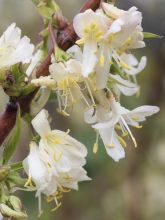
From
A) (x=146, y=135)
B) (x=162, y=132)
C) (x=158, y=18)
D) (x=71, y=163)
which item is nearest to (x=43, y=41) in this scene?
(x=71, y=163)

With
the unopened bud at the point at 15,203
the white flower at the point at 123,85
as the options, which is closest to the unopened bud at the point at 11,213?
the unopened bud at the point at 15,203

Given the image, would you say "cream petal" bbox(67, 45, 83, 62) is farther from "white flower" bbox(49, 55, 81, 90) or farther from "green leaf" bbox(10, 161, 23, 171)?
"green leaf" bbox(10, 161, 23, 171)

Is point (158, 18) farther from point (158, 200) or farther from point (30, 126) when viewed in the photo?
point (30, 126)

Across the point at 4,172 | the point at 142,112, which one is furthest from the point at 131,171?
the point at 4,172

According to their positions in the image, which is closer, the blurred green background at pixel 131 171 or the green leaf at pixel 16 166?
the green leaf at pixel 16 166

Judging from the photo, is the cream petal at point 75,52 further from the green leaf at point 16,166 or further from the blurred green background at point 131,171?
the blurred green background at point 131,171

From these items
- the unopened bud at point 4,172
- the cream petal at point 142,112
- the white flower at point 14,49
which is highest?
the white flower at point 14,49
